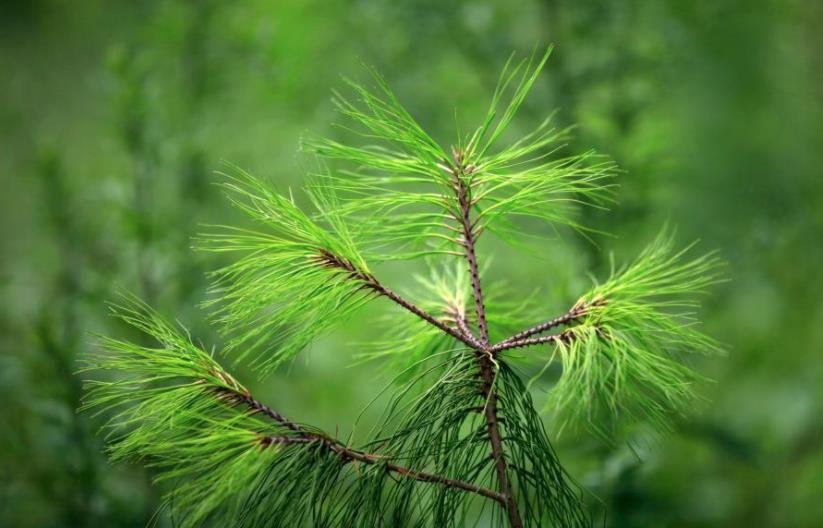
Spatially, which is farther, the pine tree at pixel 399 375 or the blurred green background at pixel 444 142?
the blurred green background at pixel 444 142

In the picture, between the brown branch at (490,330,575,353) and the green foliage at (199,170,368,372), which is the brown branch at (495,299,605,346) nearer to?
the brown branch at (490,330,575,353)

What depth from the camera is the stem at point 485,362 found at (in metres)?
0.57

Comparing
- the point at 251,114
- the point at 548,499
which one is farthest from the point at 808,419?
the point at 251,114

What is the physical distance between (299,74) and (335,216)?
147 centimetres

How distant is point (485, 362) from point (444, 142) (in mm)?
1764

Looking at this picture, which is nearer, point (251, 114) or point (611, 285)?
point (611, 285)

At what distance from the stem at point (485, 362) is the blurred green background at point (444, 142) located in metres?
0.39

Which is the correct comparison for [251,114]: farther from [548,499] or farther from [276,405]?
[548,499]

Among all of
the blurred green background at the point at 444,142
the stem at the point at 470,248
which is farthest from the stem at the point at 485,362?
the blurred green background at the point at 444,142

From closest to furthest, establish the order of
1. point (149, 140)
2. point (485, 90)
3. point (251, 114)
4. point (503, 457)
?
point (503, 457)
point (149, 140)
point (485, 90)
point (251, 114)

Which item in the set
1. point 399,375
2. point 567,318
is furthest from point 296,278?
point 567,318

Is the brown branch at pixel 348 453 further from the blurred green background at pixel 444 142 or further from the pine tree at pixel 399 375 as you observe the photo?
the blurred green background at pixel 444 142

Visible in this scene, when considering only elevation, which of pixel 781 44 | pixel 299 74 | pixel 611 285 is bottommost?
pixel 611 285

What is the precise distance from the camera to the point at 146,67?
1.49 m
